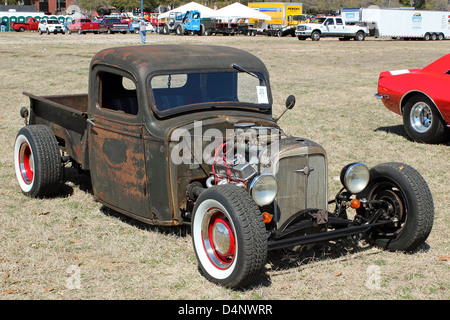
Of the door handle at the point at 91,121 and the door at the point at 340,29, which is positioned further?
the door at the point at 340,29

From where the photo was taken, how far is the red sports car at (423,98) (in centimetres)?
902

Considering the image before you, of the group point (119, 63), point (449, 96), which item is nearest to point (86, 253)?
point (119, 63)

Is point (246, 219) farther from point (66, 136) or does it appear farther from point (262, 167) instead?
point (66, 136)

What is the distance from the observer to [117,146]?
17.6 feet

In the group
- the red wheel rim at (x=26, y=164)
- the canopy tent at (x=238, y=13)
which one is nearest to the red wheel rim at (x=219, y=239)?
the red wheel rim at (x=26, y=164)

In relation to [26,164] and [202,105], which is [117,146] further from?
[26,164]

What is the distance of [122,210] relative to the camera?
549 cm

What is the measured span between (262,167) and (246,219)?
688 millimetres

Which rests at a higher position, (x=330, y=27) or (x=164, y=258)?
(x=330, y=27)

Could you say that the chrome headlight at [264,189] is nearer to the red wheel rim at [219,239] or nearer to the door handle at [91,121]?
the red wheel rim at [219,239]

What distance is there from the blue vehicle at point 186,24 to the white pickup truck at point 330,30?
8162 mm

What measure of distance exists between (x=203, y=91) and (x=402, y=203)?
2.08 metres

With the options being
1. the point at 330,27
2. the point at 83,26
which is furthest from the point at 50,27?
the point at 330,27

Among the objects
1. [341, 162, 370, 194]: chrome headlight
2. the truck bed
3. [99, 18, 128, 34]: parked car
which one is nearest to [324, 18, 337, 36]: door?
[99, 18, 128, 34]: parked car
